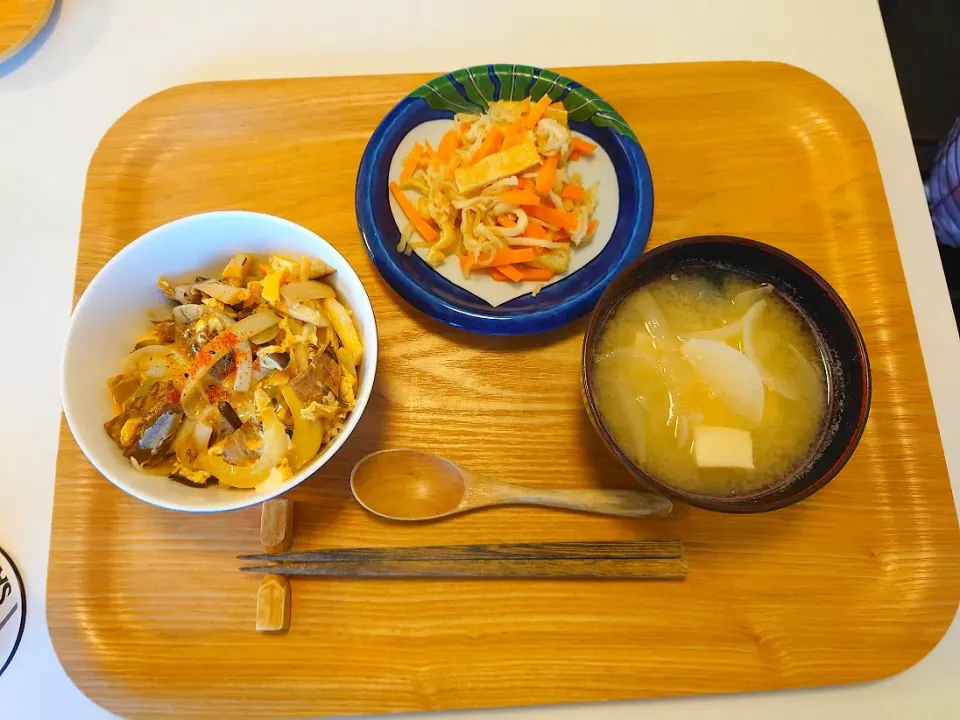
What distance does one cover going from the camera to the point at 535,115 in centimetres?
166

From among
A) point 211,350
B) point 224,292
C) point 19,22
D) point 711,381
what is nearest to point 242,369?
point 211,350

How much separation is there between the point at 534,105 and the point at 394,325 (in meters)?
0.70

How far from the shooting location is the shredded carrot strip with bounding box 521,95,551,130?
5.44 ft

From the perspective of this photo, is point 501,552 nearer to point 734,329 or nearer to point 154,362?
point 734,329

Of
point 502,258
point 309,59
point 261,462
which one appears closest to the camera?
point 261,462

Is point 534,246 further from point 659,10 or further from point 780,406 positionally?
point 659,10

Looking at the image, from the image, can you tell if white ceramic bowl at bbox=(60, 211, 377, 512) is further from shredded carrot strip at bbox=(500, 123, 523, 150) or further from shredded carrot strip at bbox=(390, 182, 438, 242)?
shredded carrot strip at bbox=(500, 123, 523, 150)

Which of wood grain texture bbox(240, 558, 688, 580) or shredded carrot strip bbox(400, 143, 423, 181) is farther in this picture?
shredded carrot strip bbox(400, 143, 423, 181)

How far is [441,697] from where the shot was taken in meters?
1.37

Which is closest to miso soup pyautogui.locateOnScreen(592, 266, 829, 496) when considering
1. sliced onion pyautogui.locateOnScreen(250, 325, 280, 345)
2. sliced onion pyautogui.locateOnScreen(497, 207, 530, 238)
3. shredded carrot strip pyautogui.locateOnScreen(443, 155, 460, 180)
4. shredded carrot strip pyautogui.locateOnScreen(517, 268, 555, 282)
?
shredded carrot strip pyautogui.locateOnScreen(517, 268, 555, 282)

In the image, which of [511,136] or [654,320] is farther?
[511,136]

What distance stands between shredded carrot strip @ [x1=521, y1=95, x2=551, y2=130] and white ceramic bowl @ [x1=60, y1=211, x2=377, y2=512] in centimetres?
66

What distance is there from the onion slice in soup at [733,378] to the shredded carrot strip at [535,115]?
29.2 inches

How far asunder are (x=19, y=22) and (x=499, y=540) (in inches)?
84.9
